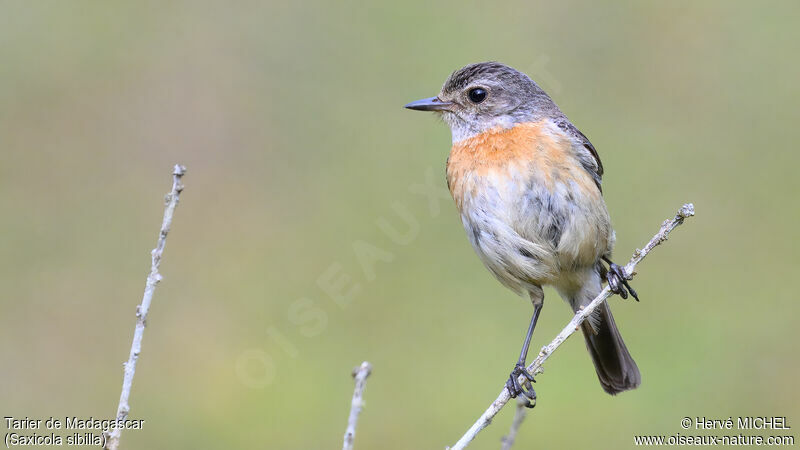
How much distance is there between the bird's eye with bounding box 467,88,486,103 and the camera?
544 centimetres

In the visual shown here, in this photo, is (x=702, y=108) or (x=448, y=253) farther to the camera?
(x=702, y=108)

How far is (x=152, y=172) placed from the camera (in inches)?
361

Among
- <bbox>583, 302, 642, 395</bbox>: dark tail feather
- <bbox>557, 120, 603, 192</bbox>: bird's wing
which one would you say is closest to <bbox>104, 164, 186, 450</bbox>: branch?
<bbox>557, 120, 603, 192</bbox>: bird's wing

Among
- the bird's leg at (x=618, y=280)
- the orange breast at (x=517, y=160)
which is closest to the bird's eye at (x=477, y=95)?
the orange breast at (x=517, y=160)

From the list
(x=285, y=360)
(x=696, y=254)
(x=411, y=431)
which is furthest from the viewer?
(x=696, y=254)

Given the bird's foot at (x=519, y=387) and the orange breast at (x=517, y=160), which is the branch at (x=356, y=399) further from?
the orange breast at (x=517, y=160)

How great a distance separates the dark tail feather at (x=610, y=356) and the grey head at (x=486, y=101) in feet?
4.25

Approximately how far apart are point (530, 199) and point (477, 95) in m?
0.97

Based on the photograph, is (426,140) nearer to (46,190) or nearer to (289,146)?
(289,146)

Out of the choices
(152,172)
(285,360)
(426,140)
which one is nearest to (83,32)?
(152,172)

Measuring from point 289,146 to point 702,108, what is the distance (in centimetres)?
446

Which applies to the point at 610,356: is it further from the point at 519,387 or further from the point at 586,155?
the point at 586,155

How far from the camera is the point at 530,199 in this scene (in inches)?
188

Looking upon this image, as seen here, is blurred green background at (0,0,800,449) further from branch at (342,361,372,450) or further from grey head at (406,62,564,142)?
branch at (342,361,372,450)
